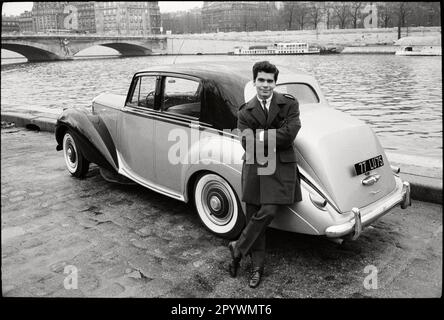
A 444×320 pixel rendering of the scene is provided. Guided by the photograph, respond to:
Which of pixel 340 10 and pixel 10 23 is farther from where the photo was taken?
pixel 340 10

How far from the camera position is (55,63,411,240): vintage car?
311 centimetres

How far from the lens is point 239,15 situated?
197 inches

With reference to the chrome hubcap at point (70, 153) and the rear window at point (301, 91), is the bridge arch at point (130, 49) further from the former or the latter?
the rear window at point (301, 91)

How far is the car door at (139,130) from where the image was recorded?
14.2 feet

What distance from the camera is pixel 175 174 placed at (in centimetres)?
403

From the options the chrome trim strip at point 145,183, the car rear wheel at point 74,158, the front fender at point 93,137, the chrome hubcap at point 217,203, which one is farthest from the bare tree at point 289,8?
the car rear wheel at point 74,158

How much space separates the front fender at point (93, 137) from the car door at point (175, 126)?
947mm

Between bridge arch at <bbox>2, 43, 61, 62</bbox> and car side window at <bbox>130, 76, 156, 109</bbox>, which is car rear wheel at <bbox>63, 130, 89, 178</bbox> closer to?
car side window at <bbox>130, 76, 156, 109</bbox>

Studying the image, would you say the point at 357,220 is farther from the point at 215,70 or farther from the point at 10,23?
the point at 10,23

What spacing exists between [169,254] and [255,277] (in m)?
0.82

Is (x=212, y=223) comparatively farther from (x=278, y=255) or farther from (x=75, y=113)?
(x=75, y=113)

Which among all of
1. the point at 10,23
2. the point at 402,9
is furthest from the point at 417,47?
the point at 10,23

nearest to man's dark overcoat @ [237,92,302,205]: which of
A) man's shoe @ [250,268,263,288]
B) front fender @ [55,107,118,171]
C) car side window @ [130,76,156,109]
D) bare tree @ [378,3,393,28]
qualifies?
man's shoe @ [250,268,263,288]

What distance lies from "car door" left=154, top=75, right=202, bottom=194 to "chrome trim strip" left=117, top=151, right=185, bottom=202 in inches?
1.9
